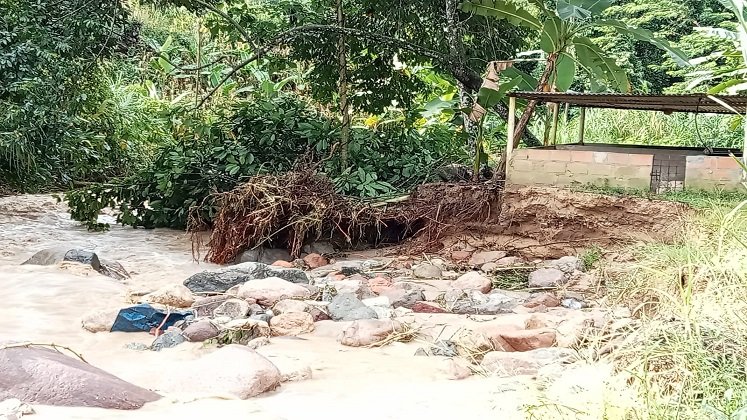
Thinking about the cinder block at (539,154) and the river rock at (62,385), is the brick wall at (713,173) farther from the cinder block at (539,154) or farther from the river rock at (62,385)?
the river rock at (62,385)

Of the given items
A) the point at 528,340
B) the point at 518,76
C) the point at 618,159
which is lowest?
the point at 528,340

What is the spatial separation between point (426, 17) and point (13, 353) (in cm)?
764

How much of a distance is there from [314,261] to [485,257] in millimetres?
1821

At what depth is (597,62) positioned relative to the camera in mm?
8141

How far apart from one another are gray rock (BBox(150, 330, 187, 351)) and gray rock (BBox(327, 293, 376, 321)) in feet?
3.60

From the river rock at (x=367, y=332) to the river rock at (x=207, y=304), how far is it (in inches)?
45.9

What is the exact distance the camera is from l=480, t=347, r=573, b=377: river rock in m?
3.63

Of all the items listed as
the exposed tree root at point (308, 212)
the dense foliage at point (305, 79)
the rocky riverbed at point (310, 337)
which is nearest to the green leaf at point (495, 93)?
the dense foliage at point (305, 79)

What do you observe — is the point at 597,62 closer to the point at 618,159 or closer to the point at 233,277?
the point at 618,159

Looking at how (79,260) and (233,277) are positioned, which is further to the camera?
(79,260)

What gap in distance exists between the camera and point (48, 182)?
11344 mm

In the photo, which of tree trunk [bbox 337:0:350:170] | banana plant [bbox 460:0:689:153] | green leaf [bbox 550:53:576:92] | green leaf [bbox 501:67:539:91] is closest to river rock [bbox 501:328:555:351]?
banana plant [bbox 460:0:689:153]

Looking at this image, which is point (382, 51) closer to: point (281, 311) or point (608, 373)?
point (281, 311)

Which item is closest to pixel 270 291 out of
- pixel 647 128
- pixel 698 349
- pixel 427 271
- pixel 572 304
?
pixel 427 271
